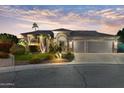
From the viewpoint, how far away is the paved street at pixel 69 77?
9.64 meters

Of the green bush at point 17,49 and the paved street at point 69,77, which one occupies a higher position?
the green bush at point 17,49

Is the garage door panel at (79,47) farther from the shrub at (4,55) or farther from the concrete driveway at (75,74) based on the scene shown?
the shrub at (4,55)

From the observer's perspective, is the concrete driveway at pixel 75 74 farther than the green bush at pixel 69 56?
No

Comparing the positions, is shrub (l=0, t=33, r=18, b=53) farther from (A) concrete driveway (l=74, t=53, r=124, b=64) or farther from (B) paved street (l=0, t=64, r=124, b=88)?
(A) concrete driveway (l=74, t=53, r=124, b=64)

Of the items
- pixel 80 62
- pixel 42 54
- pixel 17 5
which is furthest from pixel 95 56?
pixel 17 5

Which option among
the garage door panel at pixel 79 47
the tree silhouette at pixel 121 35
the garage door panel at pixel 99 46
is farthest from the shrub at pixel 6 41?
the tree silhouette at pixel 121 35

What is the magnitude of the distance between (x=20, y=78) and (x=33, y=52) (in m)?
0.46

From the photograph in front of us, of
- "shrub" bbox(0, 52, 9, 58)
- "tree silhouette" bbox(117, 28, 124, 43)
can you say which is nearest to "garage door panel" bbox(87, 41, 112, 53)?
"tree silhouette" bbox(117, 28, 124, 43)

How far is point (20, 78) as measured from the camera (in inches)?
383

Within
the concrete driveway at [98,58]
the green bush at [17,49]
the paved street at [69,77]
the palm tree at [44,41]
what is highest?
the palm tree at [44,41]

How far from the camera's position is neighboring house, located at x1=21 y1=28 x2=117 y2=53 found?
31.9ft

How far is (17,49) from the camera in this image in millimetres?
9781
